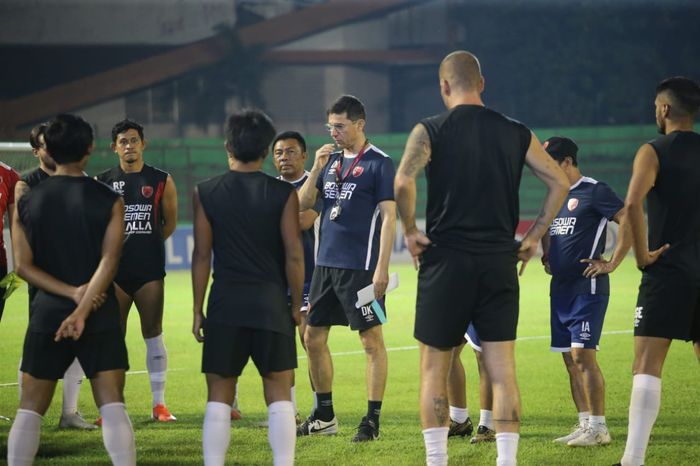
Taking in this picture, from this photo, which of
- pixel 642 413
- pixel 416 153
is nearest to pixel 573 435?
pixel 642 413

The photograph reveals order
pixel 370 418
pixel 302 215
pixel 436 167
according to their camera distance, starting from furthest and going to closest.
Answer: pixel 302 215, pixel 370 418, pixel 436 167

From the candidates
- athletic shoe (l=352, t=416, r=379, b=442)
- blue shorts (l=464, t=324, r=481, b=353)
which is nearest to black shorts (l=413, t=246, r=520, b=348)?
blue shorts (l=464, t=324, r=481, b=353)

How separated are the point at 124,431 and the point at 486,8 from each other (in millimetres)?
36302

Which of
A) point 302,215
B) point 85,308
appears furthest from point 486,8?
point 85,308

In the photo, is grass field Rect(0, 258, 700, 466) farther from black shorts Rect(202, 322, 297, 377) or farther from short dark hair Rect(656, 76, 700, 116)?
short dark hair Rect(656, 76, 700, 116)

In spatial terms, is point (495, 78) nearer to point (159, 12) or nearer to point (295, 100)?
point (295, 100)

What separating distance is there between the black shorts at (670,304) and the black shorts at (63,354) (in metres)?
3.05

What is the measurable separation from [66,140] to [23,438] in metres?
A: 1.54

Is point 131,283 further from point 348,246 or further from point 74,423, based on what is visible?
point 348,246

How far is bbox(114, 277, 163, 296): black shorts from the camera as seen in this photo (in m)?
8.85

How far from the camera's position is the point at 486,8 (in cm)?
4038

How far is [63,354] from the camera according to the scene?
18.9 feet

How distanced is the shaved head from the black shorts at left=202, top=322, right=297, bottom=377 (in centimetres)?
167

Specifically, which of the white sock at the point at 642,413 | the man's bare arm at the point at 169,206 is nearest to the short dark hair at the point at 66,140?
the man's bare arm at the point at 169,206
